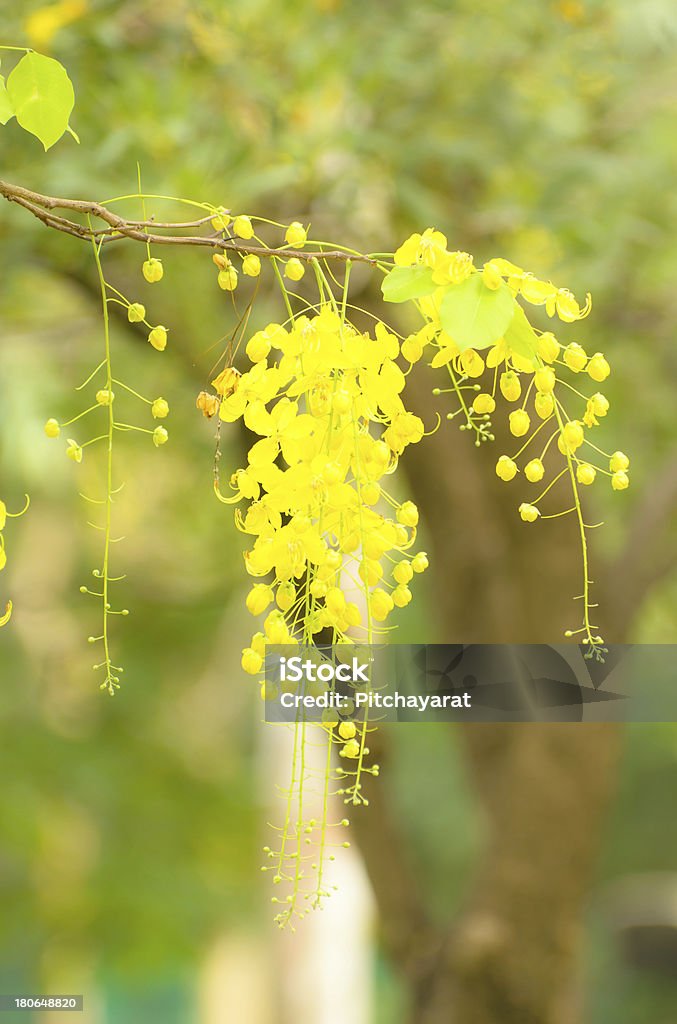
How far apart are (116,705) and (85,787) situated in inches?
18.4

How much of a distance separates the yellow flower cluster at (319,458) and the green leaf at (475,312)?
6cm

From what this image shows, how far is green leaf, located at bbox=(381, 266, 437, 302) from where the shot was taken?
2.22ft

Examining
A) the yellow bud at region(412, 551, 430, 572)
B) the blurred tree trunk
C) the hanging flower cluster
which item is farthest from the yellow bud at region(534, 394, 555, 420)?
the blurred tree trunk

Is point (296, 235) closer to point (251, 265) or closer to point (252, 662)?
point (251, 265)

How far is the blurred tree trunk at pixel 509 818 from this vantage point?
2.11 m

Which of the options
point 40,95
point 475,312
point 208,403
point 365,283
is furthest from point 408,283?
point 365,283

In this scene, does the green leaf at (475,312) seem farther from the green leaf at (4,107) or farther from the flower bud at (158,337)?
the green leaf at (4,107)

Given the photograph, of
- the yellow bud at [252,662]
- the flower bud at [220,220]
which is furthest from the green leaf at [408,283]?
the yellow bud at [252,662]

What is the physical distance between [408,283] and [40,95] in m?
0.28

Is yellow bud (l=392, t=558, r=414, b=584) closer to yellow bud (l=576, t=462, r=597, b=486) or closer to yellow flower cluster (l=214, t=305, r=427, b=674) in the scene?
yellow flower cluster (l=214, t=305, r=427, b=674)

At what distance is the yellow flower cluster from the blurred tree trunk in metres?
1.36

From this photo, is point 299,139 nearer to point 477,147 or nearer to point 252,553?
point 477,147

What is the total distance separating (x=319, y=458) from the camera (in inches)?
27.7

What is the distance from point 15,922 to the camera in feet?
14.7
